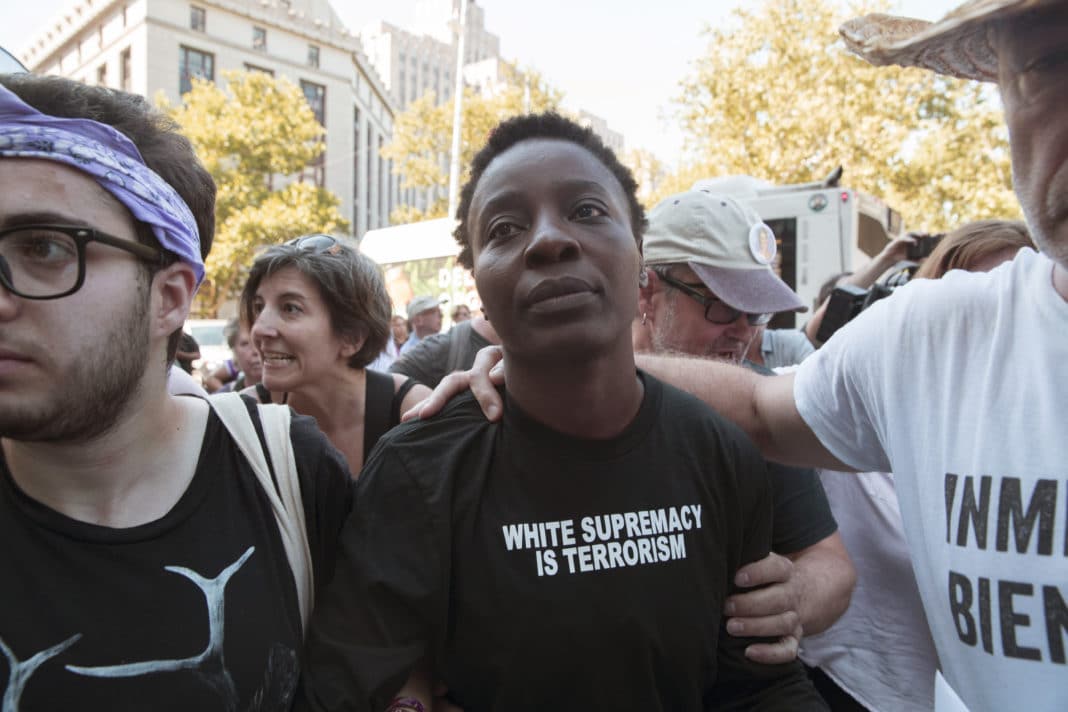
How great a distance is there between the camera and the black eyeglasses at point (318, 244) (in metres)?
3.32

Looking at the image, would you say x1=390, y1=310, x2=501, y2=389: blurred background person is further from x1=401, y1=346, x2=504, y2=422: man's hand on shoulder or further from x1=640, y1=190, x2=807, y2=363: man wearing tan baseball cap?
x1=401, y1=346, x2=504, y2=422: man's hand on shoulder

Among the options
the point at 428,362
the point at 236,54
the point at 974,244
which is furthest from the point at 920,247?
the point at 236,54

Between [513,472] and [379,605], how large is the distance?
37cm

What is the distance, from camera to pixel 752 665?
156 cm

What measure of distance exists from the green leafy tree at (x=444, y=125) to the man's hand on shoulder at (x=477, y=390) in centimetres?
2216

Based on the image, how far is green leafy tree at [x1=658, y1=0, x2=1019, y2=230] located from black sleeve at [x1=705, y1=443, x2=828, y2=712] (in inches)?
665

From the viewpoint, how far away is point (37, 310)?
1319 mm

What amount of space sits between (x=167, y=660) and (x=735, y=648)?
1.14 metres

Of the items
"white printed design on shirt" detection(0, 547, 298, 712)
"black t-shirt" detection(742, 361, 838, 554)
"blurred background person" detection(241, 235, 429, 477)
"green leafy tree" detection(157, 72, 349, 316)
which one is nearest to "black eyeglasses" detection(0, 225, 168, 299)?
"white printed design on shirt" detection(0, 547, 298, 712)

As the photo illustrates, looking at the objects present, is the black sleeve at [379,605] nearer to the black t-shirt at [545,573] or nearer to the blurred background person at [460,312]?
the black t-shirt at [545,573]

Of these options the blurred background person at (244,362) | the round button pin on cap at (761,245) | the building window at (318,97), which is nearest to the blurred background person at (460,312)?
the blurred background person at (244,362)

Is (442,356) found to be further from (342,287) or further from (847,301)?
(847,301)

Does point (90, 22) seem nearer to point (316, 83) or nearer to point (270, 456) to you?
point (316, 83)

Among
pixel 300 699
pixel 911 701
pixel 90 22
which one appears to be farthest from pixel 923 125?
pixel 90 22
